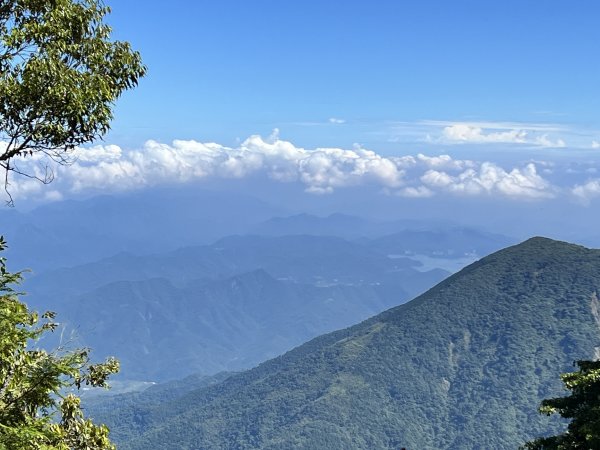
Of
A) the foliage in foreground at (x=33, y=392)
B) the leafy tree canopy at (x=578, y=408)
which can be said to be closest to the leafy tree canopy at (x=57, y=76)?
the foliage in foreground at (x=33, y=392)

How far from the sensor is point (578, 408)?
33625 mm

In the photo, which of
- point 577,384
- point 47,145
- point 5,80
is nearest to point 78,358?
point 47,145

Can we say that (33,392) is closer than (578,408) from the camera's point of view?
Yes

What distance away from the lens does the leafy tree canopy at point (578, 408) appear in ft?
94.7

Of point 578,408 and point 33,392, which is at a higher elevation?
point 33,392

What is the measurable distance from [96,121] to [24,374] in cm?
644

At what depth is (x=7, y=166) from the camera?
51.7 ft

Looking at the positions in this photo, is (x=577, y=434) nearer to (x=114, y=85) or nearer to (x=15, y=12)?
(x=114, y=85)

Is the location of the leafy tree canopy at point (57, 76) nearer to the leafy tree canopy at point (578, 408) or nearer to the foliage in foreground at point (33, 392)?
the foliage in foreground at point (33, 392)

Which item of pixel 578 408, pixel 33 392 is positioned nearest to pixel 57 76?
pixel 33 392

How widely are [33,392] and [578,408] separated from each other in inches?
1095

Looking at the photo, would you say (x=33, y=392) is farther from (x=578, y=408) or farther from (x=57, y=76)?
(x=578, y=408)

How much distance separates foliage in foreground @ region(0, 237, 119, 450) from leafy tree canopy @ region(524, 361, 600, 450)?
2024cm

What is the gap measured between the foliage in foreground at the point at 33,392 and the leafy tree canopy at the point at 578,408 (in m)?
20.2
